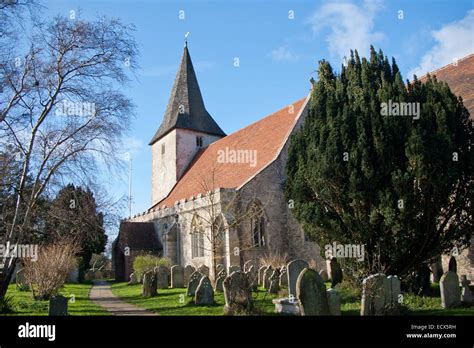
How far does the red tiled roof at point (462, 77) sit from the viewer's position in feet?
48.9

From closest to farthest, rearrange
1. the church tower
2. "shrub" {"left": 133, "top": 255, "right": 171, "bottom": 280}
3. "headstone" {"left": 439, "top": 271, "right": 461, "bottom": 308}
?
"headstone" {"left": 439, "top": 271, "right": 461, "bottom": 308}, "shrub" {"left": 133, "top": 255, "right": 171, "bottom": 280}, the church tower

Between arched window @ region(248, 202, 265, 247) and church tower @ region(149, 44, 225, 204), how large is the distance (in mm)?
10519

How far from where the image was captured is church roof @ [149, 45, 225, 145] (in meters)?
28.5

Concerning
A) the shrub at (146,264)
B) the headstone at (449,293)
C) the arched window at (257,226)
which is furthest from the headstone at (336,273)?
the shrub at (146,264)

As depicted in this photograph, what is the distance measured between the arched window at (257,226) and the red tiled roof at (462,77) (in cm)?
824

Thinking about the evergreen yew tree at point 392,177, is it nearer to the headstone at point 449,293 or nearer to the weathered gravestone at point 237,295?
the headstone at point 449,293

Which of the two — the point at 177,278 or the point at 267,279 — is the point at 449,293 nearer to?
the point at 267,279

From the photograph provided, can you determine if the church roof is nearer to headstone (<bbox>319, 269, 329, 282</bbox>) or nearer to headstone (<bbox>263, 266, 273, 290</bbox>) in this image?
headstone (<bbox>319, 269, 329, 282</bbox>)

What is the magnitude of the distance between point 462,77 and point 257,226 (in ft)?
31.0

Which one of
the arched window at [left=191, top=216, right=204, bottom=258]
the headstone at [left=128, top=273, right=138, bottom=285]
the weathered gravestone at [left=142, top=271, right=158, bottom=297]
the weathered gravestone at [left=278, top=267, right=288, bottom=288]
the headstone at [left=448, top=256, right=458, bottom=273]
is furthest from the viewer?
the headstone at [left=128, top=273, right=138, bottom=285]

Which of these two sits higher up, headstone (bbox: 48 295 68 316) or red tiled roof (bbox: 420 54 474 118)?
red tiled roof (bbox: 420 54 474 118)

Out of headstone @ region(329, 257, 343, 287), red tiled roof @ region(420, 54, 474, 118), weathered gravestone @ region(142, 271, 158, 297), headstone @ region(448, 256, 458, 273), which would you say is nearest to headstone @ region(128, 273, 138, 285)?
weathered gravestone @ region(142, 271, 158, 297)

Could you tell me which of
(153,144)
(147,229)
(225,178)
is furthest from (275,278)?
(153,144)
